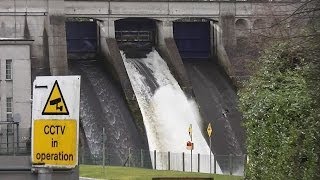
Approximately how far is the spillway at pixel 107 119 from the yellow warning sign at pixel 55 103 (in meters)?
31.6

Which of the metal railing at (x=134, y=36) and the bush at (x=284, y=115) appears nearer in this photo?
the bush at (x=284, y=115)

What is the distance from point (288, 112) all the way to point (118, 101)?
2921 cm

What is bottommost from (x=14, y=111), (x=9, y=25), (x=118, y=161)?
(x=118, y=161)

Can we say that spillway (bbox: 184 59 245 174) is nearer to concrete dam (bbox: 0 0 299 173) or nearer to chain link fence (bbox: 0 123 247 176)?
concrete dam (bbox: 0 0 299 173)

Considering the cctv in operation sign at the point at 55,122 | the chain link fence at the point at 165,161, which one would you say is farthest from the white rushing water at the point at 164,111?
the cctv in operation sign at the point at 55,122

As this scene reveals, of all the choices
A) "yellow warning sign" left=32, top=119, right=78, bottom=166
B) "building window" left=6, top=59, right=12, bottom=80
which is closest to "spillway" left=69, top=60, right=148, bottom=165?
"building window" left=6, top=59, right=12, bottom=80

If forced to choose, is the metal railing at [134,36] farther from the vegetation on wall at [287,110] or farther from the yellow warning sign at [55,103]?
the yellow warning sign at [55,103]

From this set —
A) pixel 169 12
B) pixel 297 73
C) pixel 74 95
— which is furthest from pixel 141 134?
pixel 74 95

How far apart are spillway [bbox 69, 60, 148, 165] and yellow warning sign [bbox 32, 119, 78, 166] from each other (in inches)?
1250

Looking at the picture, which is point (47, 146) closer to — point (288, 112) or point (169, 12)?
point (288, 112)

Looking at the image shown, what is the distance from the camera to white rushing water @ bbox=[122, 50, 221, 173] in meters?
40.4

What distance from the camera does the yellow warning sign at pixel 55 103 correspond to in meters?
6.40

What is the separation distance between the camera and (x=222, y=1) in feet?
160

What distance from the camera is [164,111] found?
4262cm
